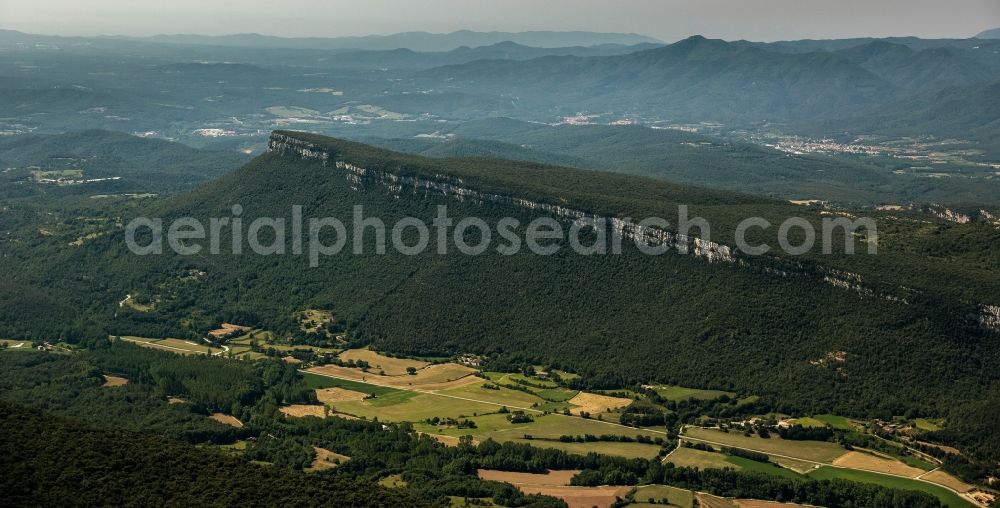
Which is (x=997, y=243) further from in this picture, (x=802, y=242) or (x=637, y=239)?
(x=637, y=239)

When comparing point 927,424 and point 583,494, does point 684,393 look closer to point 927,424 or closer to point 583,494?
point 927,424

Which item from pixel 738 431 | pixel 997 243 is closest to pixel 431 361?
pixel 738 431

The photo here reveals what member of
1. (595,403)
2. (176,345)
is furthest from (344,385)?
(595,403)

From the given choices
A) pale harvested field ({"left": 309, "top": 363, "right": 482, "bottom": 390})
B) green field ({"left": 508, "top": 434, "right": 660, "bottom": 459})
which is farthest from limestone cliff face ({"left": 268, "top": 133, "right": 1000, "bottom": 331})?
green field ({"left": 508, "top": 434, "right": 660, "bottom": 459})

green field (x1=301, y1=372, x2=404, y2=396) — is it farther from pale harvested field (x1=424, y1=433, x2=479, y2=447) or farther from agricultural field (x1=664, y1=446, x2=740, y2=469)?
agricultural field (x1=664, y1=446, x2=740, y2=469)

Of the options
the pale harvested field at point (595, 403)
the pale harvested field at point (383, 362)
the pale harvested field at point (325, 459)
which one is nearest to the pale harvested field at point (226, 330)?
the pale harvested field at point (383, 362)
